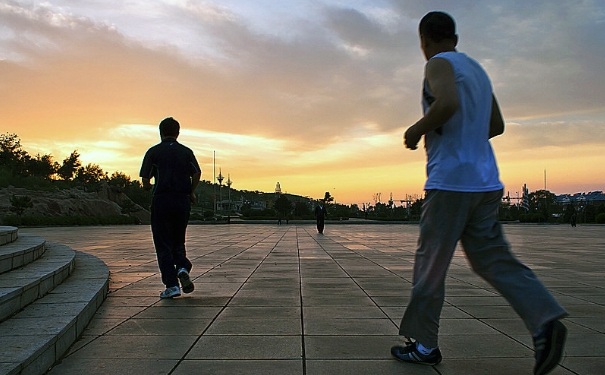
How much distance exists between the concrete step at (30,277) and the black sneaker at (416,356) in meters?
2.69

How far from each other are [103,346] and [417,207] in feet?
218

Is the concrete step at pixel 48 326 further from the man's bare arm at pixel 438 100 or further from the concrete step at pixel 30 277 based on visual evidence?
the man's bare arm at pixel 438 100

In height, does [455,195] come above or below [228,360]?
above

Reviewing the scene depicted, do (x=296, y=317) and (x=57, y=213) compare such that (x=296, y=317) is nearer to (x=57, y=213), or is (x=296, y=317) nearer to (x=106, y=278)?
(x=106, y=278)

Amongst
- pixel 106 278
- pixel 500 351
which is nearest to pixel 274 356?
pixel 500 351

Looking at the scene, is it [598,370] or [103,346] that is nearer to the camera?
[598,370]

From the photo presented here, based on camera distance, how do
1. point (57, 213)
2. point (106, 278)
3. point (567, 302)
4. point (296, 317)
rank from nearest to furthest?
point (296, 317) → point (567, 302) → point (106, 278) → point (57, 213)

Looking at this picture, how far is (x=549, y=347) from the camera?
8.87 ft

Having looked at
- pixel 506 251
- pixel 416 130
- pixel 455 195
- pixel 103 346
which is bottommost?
pixel 103 346

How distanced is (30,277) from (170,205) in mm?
1476

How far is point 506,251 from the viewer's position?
2941 millimetres

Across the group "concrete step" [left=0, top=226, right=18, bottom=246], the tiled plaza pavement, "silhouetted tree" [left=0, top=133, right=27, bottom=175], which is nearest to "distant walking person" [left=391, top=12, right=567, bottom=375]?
the tiled plaza pavement

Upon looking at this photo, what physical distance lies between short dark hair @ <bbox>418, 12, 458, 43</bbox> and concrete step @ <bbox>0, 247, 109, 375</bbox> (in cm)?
291

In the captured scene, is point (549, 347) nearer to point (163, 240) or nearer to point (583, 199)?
point (163, 240)
